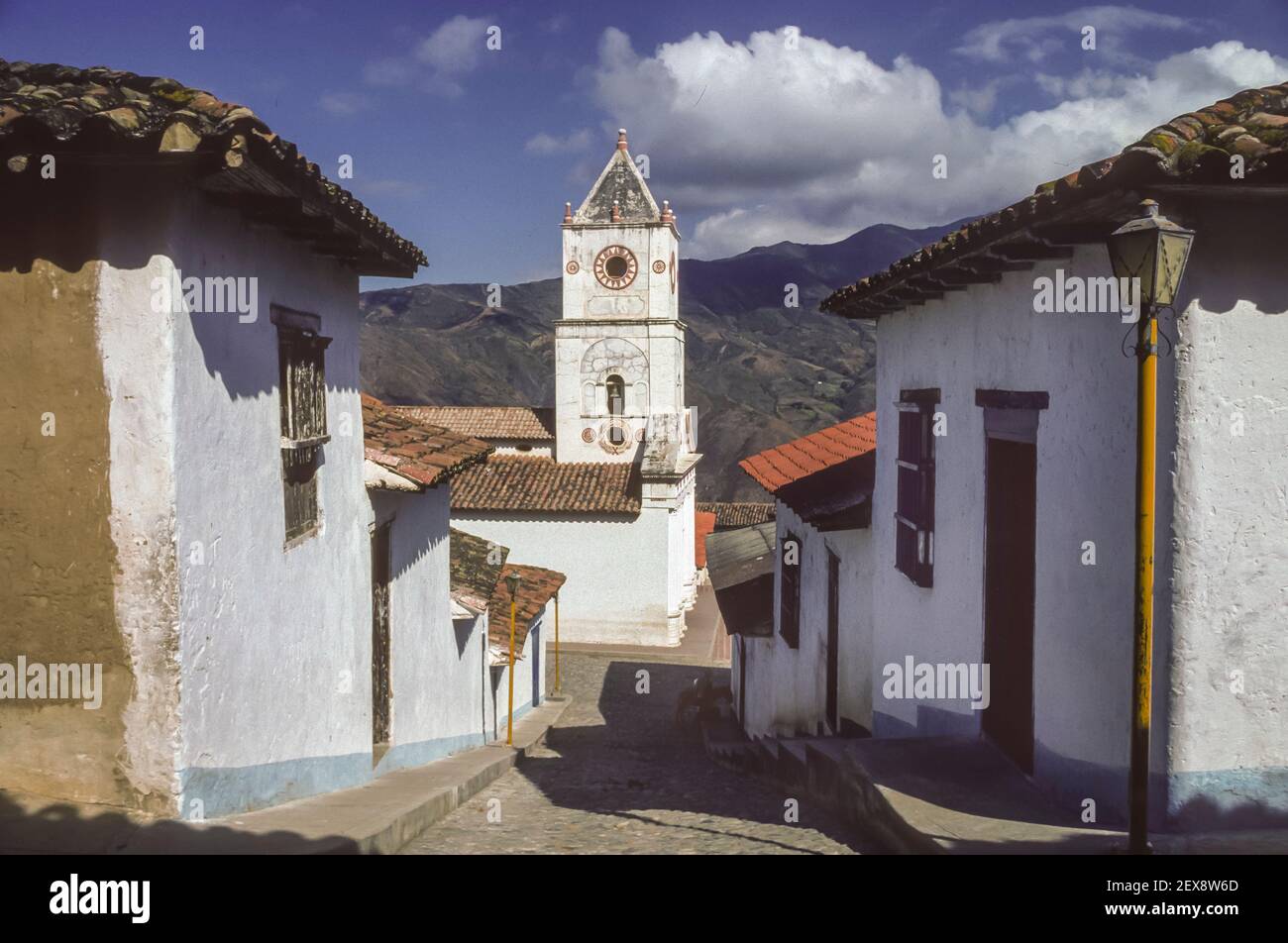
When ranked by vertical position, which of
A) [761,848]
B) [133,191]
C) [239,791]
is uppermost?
[133,191]

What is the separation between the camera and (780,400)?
8850 centimetres

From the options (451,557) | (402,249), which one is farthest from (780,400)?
(402,249)

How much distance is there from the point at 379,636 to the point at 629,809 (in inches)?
102

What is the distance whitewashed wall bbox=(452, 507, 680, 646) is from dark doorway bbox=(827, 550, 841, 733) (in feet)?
50.1

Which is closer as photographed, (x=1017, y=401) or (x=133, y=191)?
(x=133, y=191)

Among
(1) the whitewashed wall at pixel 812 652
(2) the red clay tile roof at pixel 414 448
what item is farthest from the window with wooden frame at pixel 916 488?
(2) the red clay tile roof at pixel 414 448

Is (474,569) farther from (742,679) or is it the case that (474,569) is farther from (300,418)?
(300,418)

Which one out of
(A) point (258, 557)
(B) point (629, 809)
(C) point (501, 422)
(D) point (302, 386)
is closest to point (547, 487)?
Answer: (C) point (501, 422)

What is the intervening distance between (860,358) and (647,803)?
10398cm

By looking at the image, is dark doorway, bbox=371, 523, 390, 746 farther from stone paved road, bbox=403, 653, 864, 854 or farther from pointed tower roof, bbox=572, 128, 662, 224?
pointed tower roof, bbox=572, 128, 662, 224

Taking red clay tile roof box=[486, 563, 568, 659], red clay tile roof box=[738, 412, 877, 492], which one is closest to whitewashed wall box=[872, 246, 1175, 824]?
red clay tile roof box=[738, 412, 877, 492]

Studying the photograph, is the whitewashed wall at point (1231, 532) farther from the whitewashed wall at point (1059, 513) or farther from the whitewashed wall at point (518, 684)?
the whitewashed wall at point (518, 684)

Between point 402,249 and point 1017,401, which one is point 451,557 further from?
point 1017,401

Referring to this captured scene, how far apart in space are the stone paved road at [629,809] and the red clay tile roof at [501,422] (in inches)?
576
